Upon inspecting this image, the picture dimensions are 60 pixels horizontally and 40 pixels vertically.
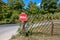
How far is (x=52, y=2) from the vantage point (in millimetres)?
61312

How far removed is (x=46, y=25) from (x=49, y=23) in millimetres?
474

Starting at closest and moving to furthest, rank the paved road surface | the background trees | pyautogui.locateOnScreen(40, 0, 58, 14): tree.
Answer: the paved road surface < the background trees < pyautogui.locateOnScreen(40, 0, 58, 14): tree

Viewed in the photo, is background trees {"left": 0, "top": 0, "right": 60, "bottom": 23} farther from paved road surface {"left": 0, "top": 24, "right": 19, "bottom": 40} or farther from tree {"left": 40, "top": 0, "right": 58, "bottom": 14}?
paved road surface {"left": 0, "top": 24, "right": 19, "bottom": 40}

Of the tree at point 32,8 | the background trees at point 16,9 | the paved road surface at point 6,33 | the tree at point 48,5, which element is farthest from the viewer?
the tree at point 48,5

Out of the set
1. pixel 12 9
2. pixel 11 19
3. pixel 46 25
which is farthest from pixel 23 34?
pixel 12 9

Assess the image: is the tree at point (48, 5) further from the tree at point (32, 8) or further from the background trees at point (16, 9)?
the tree at point (32, 8)

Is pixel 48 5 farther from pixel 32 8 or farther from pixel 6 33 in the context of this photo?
pixel 6 33

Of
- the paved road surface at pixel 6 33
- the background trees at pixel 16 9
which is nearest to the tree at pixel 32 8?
the background trees at pixel 16 9

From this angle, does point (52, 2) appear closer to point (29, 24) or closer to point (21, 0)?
point (21, 0)

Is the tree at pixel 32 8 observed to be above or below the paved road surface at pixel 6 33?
above

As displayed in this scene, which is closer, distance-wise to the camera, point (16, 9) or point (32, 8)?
point (16, 9)

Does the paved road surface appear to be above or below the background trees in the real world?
below

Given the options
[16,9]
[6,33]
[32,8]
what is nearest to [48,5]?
[32,8]

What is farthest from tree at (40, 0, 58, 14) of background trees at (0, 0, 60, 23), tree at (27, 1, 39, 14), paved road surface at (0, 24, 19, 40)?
paved road surface at (0, 24, 19, 40)
